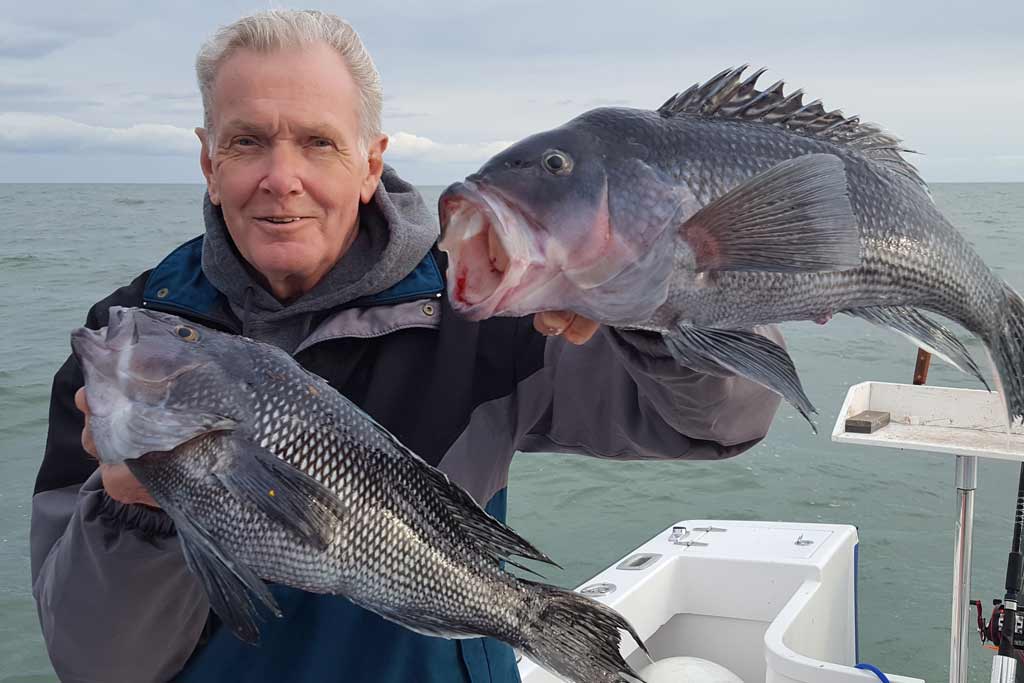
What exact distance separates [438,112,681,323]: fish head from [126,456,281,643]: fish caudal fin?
57 cm

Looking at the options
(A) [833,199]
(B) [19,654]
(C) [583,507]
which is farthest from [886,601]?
(A) [833,199]

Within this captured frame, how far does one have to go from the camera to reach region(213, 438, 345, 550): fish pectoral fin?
1438mm

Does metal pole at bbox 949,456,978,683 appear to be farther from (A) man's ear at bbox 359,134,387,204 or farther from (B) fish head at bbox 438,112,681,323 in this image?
(B) fish head at bbox 438,112,681,323

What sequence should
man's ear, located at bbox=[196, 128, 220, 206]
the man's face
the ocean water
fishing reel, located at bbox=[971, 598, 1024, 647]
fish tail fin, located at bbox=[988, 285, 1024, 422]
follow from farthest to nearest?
the ocean water, fishing reel, located at bbox=[971, 598, 1024, 647], man's ear, located at bbox=[196, 128, 220, 206], the man's face, fish tail fin, located at bbox=[988, 285, 1024, 422]

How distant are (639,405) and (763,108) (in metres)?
0.70

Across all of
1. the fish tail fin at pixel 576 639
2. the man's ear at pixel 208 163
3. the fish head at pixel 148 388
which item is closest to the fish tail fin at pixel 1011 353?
the fish tail fin at pixel 576 639

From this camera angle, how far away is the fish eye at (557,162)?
4.29 ft

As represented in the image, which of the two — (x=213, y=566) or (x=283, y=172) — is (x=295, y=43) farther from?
(x=213, y=566)

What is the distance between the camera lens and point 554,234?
126 centimetres

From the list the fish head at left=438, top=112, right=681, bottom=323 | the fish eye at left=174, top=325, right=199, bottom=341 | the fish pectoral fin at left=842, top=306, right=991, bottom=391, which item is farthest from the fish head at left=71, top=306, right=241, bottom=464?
the fish pectoral fin at left=842, top=306, right=991, bottom=391

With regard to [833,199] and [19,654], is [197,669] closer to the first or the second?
[833,199]

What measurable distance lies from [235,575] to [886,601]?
28.5 ft

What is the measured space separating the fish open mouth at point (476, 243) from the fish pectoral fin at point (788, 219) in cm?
27

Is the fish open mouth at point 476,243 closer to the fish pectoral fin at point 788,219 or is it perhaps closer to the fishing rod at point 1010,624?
the fish pectoral fin at point 788,219
